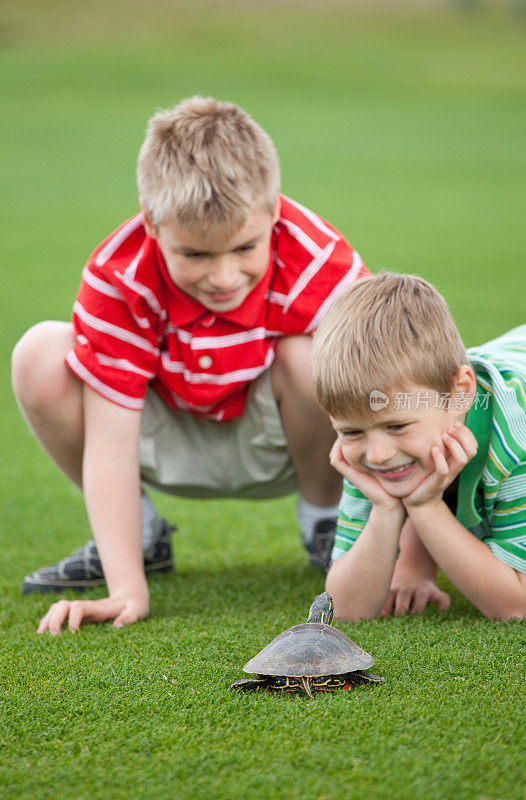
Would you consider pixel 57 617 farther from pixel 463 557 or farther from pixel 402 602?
pixel 463 557

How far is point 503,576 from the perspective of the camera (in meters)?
1.99


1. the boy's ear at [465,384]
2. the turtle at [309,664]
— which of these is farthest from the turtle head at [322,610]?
the boy's ear at [465,384]

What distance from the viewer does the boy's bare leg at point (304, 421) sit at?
2.49 meters

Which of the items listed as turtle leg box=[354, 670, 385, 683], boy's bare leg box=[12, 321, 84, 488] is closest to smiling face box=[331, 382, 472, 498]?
turtle leg box=[354, 670, 385, 683]

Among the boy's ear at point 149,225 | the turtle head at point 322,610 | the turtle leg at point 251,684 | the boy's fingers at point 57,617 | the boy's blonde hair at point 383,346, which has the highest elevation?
the boy's ear at point 149,225

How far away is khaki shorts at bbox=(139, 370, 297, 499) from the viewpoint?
2693mm

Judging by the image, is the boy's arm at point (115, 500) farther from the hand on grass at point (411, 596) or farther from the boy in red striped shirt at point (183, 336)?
the hand on grass at point (411, 596)

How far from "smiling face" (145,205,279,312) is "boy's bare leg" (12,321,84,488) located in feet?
1.37

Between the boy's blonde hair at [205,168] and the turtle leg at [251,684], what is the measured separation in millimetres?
1053

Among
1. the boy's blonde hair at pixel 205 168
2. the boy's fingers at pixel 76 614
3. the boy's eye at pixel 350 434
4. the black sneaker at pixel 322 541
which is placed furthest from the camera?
the black sneaker at pixel 322 541

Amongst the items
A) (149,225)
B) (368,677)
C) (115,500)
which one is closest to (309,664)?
(368,677)

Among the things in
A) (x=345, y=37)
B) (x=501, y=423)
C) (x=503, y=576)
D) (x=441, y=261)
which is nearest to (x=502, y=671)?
(x=503, y=576)

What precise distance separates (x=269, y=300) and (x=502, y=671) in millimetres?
1153

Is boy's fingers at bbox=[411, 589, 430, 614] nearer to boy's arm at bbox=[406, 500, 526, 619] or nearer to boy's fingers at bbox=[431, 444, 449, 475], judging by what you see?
boy's arm at bbox=[406, 500, 526, 619]
